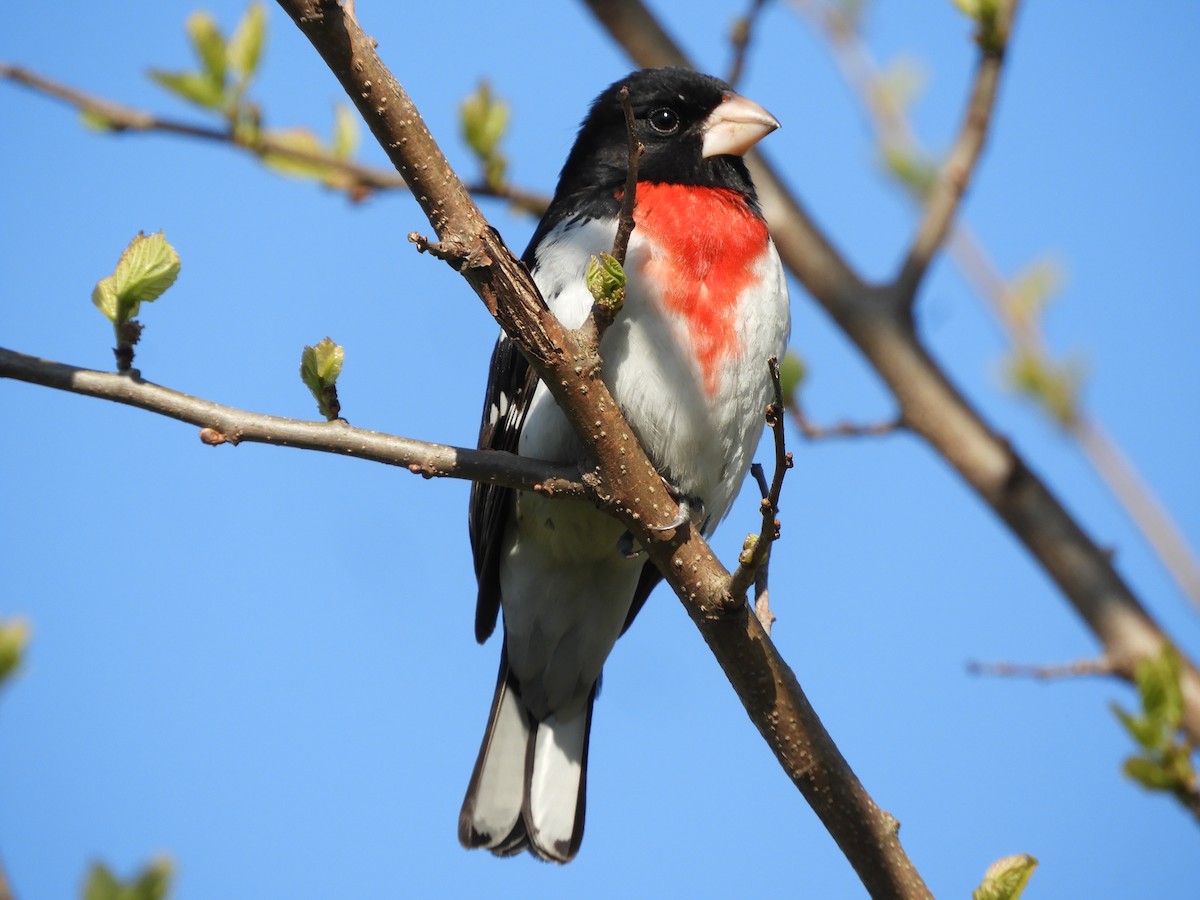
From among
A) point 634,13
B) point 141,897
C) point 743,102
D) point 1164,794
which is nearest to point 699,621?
point 1164,794

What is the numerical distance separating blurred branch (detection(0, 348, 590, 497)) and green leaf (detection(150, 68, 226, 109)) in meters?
1.97

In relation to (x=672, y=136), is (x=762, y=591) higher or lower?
lower

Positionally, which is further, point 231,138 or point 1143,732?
point 231,138

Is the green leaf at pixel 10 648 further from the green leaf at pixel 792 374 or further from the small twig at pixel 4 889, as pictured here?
the green leaf at pixel 792 374

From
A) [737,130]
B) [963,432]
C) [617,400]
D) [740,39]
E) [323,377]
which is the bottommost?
[323,377]

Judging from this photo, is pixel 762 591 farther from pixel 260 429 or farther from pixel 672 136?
pixel 672 136

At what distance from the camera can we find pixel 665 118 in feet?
15.3

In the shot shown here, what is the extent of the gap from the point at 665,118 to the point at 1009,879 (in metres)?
3.07

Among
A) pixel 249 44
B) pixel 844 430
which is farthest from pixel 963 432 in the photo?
pixel 249 44

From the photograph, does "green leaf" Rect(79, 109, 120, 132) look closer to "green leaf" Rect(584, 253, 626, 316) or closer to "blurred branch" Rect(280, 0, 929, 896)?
"blurred branch" Rect(280, 0, 929, 896)

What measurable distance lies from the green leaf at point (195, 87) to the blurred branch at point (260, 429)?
1.97 metres

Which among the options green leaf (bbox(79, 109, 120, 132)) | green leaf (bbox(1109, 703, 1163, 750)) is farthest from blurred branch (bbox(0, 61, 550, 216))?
green leaf (bbox(1109, 703, 1163, 750))

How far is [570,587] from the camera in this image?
4570 mm

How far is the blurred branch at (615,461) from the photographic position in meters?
2.58
